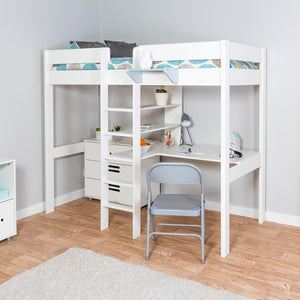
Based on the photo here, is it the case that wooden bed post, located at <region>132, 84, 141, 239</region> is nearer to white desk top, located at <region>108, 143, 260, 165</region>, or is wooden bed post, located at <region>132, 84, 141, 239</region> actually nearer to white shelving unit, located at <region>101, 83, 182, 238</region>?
white shelving unit, located at <region>101, 83, 182, 238</region>

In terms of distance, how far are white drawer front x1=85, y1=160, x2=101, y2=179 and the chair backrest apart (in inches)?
58.0

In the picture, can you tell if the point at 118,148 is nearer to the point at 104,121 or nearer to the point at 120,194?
the point at 120,194

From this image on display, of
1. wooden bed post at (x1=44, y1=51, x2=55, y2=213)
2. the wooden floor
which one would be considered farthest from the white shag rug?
wooden bed post at (x1=44, y1=51, x2=55, y2=213)

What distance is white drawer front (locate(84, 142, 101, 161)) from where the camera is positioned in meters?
4.36

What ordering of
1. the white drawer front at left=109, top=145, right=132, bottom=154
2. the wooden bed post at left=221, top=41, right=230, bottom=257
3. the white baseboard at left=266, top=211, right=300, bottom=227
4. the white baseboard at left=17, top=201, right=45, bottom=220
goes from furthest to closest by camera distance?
the white drawer front at left=109, top=145, right=132, bottom=154, the white baseboard at left=17, top=201, right=45, bottom=220, the white baseboard at left=266, top=211, right=300, bottom=227, the wooden bed post at left=221, top=41, right=230, bottom=257

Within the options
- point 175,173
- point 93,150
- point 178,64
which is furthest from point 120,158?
point 93,150

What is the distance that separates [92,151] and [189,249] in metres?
1.65

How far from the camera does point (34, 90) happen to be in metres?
3.98

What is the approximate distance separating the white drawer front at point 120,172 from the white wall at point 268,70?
2.43ft

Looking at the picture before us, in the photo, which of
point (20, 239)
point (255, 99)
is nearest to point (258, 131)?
point (255, 99)

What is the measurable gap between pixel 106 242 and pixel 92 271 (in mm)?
533

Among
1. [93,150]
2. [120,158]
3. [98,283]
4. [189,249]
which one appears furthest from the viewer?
[93,150]

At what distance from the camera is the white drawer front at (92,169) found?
14.4ft

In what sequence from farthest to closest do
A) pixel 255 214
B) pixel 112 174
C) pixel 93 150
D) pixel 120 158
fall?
pixel 93 150, pixel 112 174, pixel 255 214, pixel 120 158
